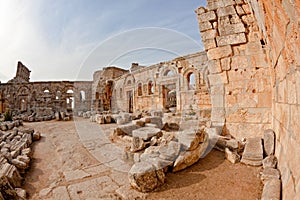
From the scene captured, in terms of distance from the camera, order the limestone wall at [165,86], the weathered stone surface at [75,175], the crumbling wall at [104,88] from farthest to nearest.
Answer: the crumbling wall at [104,88]
the limestone wall at [165,86]
the weathered stone surface at [75,175]

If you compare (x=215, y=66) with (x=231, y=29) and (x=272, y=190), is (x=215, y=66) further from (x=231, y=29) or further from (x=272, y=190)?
(x=272, y=190)

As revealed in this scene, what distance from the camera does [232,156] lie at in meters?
3.60

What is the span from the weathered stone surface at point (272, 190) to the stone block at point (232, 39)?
320 cm

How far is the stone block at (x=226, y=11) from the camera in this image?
429cm

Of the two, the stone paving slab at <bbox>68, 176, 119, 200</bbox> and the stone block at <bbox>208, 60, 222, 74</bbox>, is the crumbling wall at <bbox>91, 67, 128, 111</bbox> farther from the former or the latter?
the stone paving slab at <bbox>68, 176, 119, 200</bbox>

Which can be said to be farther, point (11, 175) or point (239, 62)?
point (239, 62)

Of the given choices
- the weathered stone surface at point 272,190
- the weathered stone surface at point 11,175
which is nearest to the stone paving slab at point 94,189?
the weathered stone surface at point 11,175

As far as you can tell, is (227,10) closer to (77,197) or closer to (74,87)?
(77,197)

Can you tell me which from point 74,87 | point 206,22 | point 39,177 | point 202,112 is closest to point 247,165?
point 206,22

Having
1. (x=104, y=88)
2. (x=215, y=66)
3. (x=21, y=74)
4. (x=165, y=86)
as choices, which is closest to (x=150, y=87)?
(x=165, y=86)

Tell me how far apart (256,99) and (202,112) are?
4.76 m

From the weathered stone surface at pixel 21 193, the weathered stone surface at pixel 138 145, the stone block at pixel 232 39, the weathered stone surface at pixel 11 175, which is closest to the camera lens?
the weathered stone surface at pixel 21 193

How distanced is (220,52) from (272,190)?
334cm

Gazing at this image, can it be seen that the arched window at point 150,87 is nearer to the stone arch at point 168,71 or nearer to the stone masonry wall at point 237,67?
the stone arch at point 168,71
